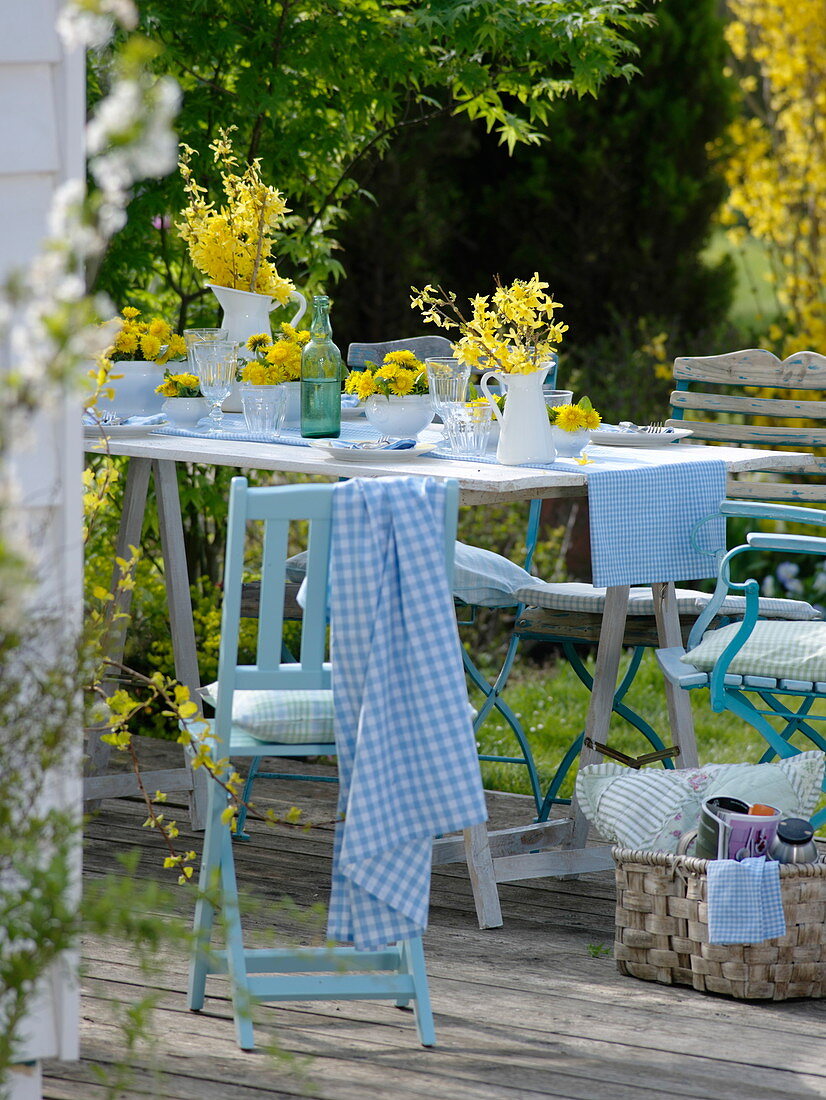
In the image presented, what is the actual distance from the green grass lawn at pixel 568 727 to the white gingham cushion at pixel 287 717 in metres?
1.76

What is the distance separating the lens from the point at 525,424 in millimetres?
3154

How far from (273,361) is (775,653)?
1.30m

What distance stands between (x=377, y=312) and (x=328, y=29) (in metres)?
2.78

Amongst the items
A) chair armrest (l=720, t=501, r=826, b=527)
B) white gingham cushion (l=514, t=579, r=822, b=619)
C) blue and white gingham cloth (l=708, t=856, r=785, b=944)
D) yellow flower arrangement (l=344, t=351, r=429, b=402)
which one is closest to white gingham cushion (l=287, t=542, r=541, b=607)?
white gingham cushion (l=514, t=579, r=822, b=619)

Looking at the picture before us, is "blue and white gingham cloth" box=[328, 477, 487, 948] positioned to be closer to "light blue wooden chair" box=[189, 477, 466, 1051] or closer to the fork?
"light blue wooden chair" box=[189, 477, 466, 1051]

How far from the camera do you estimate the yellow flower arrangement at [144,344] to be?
3.68 m

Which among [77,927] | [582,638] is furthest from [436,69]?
[77,927]

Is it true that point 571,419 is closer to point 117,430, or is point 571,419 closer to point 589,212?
point 117,430

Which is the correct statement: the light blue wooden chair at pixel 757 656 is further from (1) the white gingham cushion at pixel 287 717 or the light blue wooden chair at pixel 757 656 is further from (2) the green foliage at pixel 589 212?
(2) the green foliage at pixel 589 212

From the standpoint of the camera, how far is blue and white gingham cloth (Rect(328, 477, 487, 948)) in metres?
2.47

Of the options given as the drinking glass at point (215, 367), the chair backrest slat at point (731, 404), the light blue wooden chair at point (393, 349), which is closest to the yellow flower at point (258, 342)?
the drinking glass at point (215, 367)

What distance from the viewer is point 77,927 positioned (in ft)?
5.87

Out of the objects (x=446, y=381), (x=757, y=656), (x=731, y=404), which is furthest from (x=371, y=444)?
(x=731, y=404)

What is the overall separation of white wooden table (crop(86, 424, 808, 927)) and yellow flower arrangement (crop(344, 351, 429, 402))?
0.67 ft
